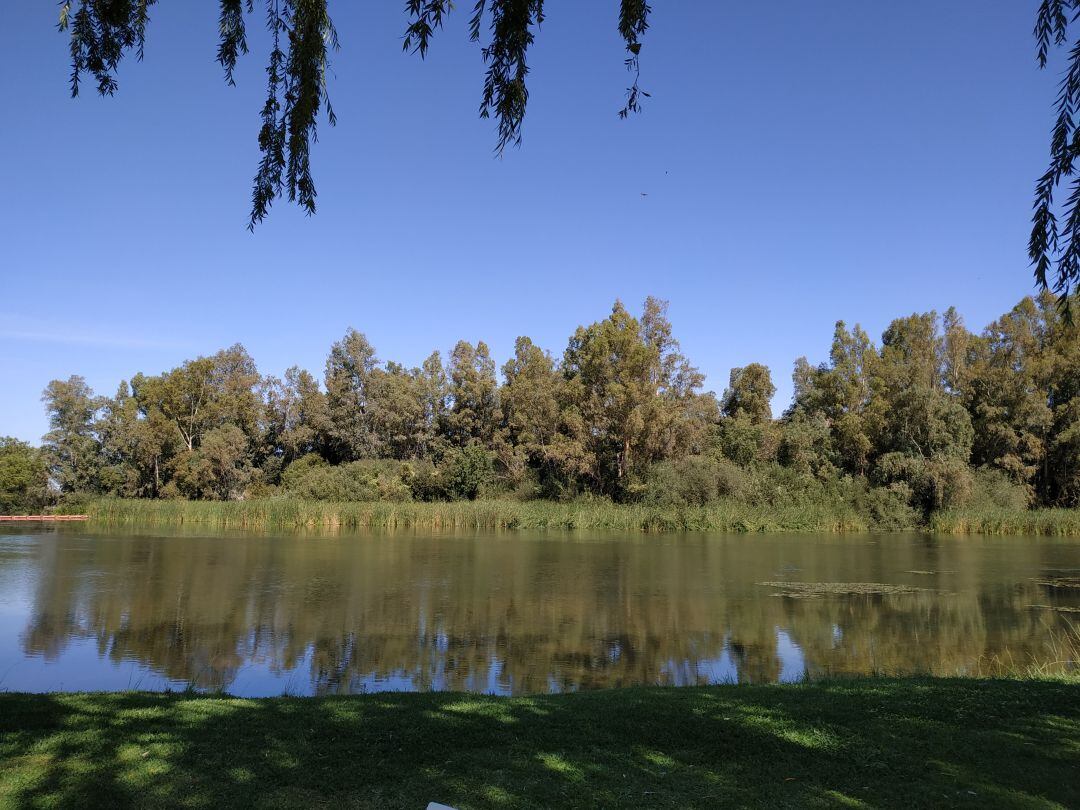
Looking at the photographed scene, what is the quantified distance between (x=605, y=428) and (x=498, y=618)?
34133 mm

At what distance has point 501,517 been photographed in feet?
125

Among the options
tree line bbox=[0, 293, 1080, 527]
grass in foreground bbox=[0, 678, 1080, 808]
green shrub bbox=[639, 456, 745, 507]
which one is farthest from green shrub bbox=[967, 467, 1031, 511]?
grass in foreground bbox=[0, 678, 1080, 808]

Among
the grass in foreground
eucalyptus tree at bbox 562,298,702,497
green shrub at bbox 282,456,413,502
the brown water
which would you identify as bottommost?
the brown water

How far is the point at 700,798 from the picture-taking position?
14.1 feet

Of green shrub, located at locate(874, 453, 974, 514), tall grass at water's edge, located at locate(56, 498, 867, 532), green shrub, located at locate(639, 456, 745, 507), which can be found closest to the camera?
tall grass at water's edge, located at locate(56, 498, 867, 532)

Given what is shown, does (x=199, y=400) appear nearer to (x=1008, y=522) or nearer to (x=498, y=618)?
(x=498, y=618)

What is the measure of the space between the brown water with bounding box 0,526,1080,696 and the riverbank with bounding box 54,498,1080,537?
1191 centimetres

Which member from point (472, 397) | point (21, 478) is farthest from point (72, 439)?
point (472, 397)

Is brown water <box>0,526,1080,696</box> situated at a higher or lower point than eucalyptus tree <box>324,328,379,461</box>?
lower

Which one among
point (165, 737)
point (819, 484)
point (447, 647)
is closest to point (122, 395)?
point (819, 484)

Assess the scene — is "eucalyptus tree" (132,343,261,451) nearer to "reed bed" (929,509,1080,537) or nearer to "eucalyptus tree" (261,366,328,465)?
"eucalyptus tree" (261,366,328,465)

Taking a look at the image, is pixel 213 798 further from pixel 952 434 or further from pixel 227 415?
pixel 227 415

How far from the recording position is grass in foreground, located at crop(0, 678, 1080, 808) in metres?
4.26

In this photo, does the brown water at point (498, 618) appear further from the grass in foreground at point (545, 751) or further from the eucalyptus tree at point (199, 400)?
the eucalyptus tree at point (199, 400)
